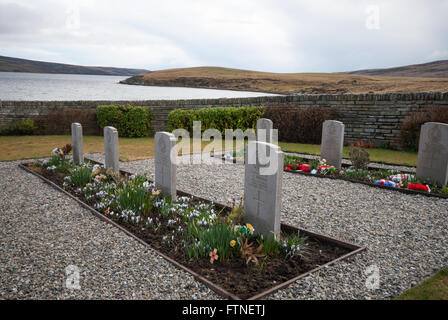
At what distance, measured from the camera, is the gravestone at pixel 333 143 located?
788cm

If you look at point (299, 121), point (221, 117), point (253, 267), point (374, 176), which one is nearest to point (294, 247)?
point (253, 267)

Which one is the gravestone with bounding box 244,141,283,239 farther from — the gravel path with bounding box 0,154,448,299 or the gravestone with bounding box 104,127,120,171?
the gravestone with bounding box 104,127,120,171

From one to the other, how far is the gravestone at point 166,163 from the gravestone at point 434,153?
5146 mm

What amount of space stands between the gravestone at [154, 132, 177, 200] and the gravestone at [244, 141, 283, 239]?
1.52 meters

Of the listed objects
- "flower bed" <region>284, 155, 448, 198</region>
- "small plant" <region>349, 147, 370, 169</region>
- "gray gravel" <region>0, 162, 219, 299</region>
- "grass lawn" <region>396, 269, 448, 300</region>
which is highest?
"small plant" <region>349, 147, 370, 169</region>

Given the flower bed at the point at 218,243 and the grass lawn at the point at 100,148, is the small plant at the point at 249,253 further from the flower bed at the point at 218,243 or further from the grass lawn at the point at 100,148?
the grass lawn at the point at 100,148

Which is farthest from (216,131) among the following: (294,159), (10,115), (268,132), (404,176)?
(10,115)

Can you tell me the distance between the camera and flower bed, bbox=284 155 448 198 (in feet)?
20.1

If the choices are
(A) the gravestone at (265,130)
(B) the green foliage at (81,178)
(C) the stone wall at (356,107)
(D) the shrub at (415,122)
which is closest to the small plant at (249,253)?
(B) the green foliage at (81,178)

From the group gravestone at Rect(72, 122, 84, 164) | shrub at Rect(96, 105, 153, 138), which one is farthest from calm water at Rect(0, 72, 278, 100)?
gravestone at Rect(72, 122, 84, 164)

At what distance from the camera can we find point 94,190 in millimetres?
5805

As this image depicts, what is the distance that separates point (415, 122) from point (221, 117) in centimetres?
699

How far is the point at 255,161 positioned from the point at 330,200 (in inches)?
96.9

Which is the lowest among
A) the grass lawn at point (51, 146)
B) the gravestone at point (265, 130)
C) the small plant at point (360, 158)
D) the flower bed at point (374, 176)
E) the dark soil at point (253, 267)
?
the grass lawn at point (51, 146)
